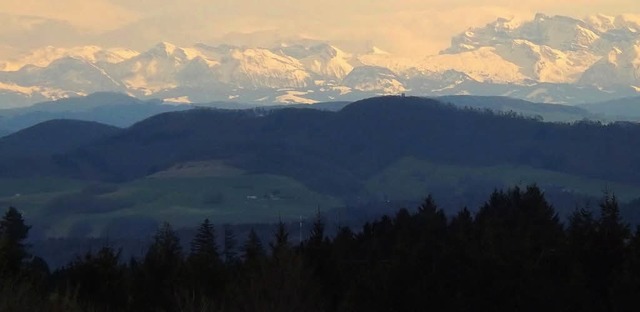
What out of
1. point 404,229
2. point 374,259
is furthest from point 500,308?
point 404,229

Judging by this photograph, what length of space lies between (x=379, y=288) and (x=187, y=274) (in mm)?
11090

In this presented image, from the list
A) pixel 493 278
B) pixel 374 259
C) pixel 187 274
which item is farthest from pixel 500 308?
pixel 187 274

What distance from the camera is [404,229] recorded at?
60312 millimetres

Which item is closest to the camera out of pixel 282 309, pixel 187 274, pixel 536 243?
pixel 282 309

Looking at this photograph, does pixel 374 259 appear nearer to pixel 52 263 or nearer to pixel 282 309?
pixel 282 309

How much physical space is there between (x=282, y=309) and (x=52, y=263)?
13457cm

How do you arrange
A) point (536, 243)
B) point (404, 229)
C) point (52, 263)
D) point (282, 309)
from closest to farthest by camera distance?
point (282, 309) → point (536, 243) → point (404, 229) → point (52, 263)

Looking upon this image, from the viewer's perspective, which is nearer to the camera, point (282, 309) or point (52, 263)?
point (282, 309)

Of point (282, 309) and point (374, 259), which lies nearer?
point (282, 309)

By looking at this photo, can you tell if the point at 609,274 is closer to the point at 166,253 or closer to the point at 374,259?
the point at 374,259

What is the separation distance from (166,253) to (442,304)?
622 inches

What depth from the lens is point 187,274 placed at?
1789 inches

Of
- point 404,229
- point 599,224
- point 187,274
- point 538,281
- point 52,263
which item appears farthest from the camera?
point 52,263

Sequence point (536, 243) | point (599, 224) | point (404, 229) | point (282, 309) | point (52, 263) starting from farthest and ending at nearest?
point (52, 263)
point (404, 229)
point (536, 243)
point (599, 224)
point (282, 309)
